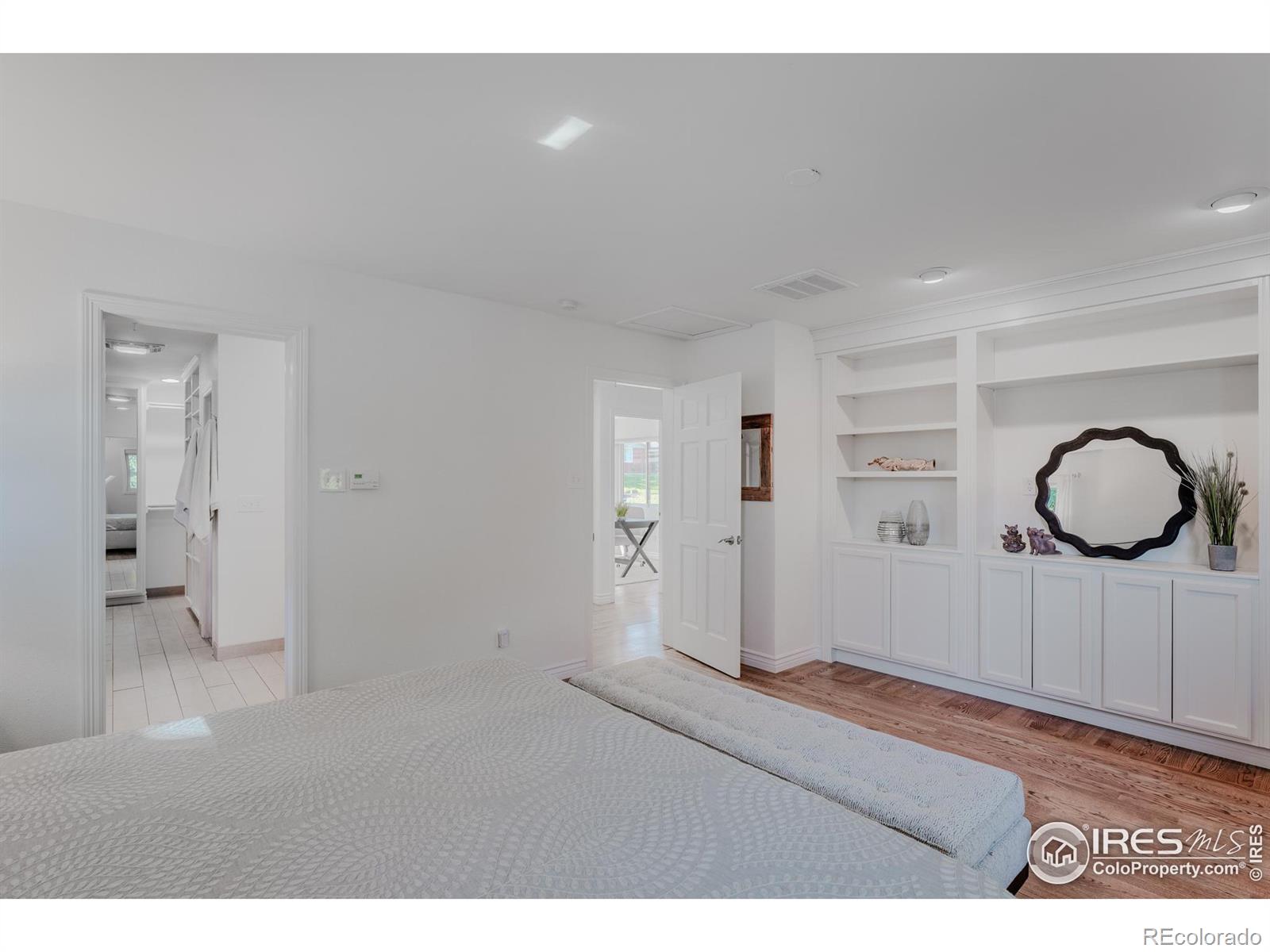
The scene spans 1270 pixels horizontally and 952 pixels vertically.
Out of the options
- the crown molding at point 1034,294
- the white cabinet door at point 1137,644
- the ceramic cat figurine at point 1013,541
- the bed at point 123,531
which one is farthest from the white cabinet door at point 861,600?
the bed at point 123,531

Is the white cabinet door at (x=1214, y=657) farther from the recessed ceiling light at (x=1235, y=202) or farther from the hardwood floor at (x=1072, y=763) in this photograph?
the recessed ceiling light at (x=1235, y=202)

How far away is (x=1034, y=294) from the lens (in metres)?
3.45

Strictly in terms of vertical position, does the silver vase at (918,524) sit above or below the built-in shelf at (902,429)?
below

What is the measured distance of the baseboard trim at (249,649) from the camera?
4340 mm

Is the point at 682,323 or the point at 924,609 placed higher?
the point at 682,323

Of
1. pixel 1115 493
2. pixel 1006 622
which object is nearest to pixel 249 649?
pixel 1006 622

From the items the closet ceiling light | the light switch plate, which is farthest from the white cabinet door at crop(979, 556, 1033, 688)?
the closet ceiling light

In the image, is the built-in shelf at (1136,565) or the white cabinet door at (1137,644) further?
the white cabinet door at (1137,644)

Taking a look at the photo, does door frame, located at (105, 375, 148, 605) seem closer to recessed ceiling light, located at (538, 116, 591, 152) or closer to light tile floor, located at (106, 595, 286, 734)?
light tile floor, located at (106, 595, 286, 734)

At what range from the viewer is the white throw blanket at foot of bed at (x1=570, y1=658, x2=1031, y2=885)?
1548 millimetres

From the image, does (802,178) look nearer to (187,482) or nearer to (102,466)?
(102,466)

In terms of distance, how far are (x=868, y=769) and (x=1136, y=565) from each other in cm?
240

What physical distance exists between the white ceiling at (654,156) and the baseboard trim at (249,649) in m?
2.90
